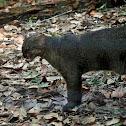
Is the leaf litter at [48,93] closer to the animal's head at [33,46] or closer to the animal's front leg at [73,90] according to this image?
the animal's front leg at [73,90]

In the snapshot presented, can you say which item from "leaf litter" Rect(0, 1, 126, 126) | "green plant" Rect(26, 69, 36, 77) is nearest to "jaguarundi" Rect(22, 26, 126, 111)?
"leaf litter" Rect(0, 1, 126, 126)

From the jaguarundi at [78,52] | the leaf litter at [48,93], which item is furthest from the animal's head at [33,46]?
the leaf litter at [48,93]

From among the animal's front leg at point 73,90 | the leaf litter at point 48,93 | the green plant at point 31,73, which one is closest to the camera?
the leaf litter at point 48,93

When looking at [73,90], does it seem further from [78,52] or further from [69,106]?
[78,52]

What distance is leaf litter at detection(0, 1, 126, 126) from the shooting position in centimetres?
466

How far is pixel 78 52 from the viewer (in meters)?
4.85

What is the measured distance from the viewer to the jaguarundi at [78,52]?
468 centimetres

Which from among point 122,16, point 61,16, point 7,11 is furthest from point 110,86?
point 7,11

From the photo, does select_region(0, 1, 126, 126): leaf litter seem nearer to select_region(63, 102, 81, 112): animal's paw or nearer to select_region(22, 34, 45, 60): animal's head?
select_region(63, 102, 81, 112): animal's paw

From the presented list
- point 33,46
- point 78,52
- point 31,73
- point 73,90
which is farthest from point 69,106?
point 31,73

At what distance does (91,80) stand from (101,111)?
1327 millimetres

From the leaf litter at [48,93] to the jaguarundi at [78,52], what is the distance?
1.20 ft

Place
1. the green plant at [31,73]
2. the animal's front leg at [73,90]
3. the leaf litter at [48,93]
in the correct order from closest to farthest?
the leaf litter at [48,93] < the animal's front leg at [73,90] < the green plant at [31,73]

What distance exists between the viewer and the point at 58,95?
219 inches
